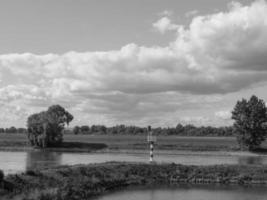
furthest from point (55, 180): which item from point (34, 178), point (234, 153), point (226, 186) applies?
point (234, 153)

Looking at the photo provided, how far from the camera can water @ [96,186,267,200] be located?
36.7 metres

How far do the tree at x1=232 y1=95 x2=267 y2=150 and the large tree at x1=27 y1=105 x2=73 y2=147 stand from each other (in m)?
46.0

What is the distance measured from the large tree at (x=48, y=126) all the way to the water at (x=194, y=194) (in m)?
79.6

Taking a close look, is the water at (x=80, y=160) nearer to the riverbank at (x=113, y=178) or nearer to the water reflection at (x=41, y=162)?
the water reflection at (x=41, y=162)

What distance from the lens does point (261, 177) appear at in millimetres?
46750

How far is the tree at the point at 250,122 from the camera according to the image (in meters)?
103

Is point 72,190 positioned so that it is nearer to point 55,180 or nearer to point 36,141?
point 55,180

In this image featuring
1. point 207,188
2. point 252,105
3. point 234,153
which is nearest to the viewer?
point 207,188

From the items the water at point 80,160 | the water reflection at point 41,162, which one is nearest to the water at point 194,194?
the water reflection at point 41,162

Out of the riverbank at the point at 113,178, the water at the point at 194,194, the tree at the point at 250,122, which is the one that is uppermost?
the tree at the point at 250,122

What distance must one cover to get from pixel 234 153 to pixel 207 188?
58415mm

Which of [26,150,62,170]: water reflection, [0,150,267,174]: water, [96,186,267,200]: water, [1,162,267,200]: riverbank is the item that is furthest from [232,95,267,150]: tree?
[96,186,267,200]: water

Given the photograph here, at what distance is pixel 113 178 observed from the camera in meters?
44.5

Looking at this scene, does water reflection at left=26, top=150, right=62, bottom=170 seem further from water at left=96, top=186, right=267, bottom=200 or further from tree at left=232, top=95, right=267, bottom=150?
tree at left=232, top=95, right=267, bottom=150
